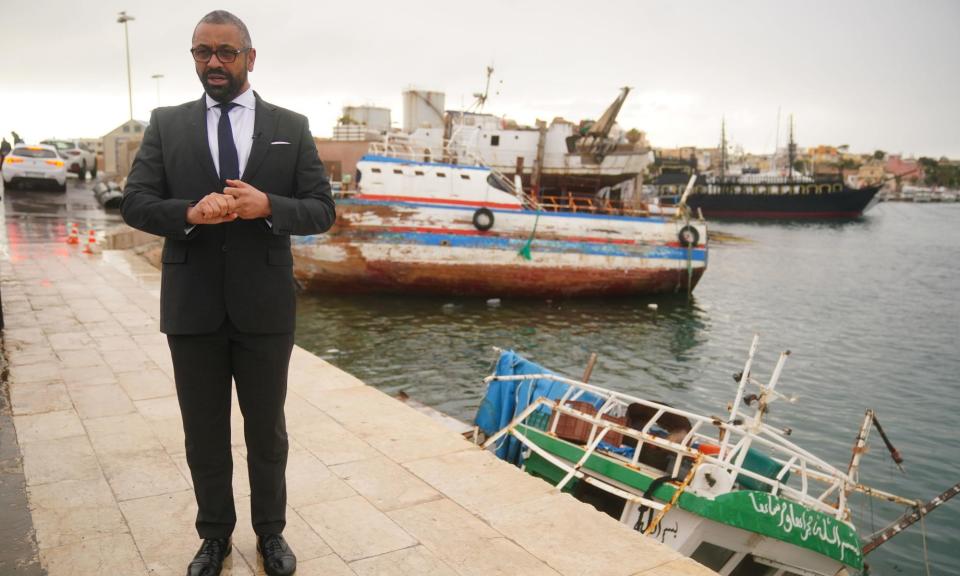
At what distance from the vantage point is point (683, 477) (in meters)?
5.79

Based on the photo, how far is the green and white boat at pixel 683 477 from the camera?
5051 millimetres

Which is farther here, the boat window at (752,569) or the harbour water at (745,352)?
the harbour water at (745,352)

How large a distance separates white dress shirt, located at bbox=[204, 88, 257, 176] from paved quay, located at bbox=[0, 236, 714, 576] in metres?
1.79

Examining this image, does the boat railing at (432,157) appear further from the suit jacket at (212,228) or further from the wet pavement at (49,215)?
the suit jacket at (212,228)

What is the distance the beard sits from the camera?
102 inches

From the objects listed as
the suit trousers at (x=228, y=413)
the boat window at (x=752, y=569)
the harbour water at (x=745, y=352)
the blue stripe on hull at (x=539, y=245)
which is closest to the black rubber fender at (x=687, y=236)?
the blue stripe on hull at (x=539, y=245)

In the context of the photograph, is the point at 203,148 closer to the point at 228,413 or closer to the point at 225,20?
the point at 225,20

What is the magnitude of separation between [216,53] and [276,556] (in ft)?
6.87

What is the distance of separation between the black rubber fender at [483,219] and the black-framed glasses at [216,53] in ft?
51.4

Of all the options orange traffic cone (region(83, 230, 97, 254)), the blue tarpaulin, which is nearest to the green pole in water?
orange traffic cone (region(83, 230, 97, 254))

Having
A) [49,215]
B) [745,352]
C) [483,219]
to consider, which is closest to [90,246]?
[49,215]

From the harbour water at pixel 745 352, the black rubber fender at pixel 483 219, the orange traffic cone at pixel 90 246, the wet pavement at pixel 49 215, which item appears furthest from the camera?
the black rubber fender at pixel 483 219

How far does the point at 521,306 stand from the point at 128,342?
12.4 m

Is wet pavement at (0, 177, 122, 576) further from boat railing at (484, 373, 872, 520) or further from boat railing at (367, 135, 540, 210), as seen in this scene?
boat railing at (367, 135, 540, 210)
